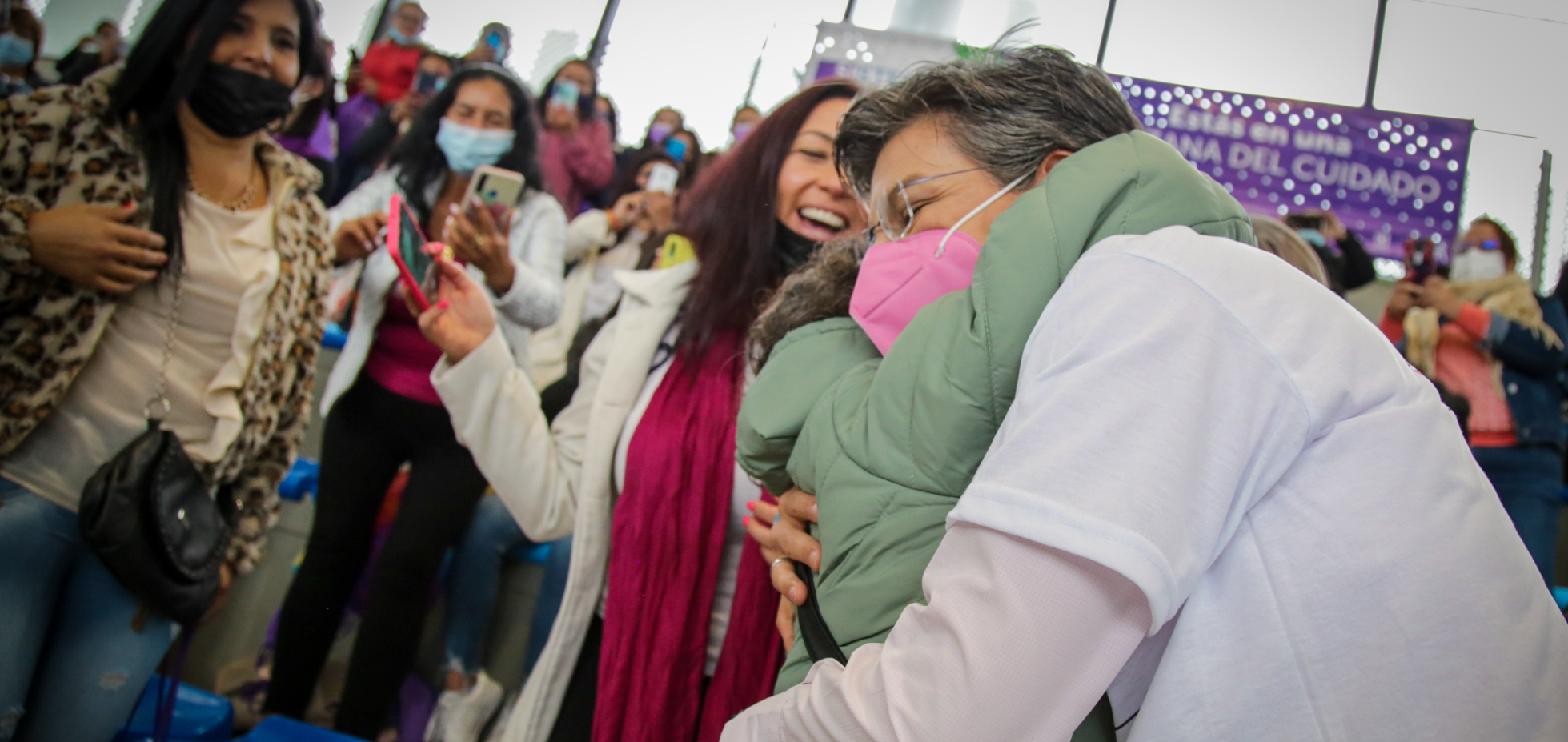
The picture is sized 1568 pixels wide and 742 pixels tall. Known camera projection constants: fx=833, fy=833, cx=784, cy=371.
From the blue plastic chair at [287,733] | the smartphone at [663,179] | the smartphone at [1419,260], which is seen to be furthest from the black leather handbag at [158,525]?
the smartphone at [1419,260]

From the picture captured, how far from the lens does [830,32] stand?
2.66 m

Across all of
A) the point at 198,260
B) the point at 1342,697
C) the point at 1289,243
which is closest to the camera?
the point at 1342,697

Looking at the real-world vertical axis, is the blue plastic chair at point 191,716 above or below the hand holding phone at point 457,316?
below

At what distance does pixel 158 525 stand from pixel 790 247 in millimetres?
1310

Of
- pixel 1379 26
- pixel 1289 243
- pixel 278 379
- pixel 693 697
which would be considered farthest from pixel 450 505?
pixel 1379 26

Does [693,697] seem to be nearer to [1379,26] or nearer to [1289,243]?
[1289,243]

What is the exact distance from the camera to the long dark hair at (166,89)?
1.60 m

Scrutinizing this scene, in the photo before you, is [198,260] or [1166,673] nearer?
[1166,673]

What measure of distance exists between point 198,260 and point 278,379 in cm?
29

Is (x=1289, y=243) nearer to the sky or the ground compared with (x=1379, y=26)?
nearer to the ground

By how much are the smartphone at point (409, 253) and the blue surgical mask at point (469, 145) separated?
69 cm

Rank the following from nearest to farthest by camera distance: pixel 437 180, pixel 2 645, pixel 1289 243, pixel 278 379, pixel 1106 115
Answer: pixel 1106 115 < pixel 2 645 < pixel 1289 243 < pixel 278 379 < pixel 437 180

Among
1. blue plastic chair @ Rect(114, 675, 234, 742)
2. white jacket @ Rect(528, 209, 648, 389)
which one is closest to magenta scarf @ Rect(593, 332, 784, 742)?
blue plastic chair @ Rect(114, 675, 234, 742)

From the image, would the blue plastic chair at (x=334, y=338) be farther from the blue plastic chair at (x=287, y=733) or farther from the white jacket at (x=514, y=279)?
the blue plastic chair at (x=287, y=733)
